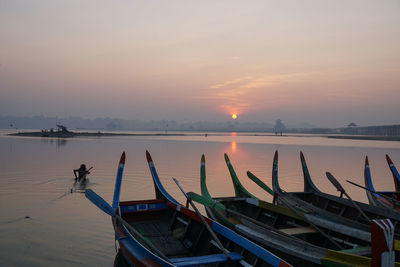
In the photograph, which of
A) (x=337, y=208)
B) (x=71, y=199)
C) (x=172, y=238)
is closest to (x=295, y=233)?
(x=172, y=238)

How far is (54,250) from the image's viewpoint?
852cm

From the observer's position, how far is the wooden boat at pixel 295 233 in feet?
17.8

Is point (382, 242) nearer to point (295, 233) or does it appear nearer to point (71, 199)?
point (295, 233)

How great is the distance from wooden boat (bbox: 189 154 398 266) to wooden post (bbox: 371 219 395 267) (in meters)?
1.41

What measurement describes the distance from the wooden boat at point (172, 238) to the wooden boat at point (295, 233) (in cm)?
80

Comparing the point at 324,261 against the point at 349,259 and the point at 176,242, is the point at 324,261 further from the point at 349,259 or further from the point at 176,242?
the point at 176,242

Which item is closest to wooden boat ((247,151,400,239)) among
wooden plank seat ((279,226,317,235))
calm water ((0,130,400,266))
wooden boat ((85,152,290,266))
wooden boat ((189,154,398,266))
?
wooden boat ((189,154,398,266))

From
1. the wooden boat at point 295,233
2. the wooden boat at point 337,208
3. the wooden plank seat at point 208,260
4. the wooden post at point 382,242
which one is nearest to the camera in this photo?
the wooden post at point 382,242

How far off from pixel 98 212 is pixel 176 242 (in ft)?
17.7

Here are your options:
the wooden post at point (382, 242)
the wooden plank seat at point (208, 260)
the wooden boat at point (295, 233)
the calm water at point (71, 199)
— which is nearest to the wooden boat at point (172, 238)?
the wooden plank seat at point (208, 260)

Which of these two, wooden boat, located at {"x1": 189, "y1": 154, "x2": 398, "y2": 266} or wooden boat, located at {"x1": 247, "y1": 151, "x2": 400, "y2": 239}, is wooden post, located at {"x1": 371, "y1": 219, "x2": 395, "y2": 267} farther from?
wooden boat, located at {"x1": 247, "y1": 151, "x2": 400, "y2": 239}

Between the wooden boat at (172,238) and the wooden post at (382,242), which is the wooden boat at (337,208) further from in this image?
the wooden post at (382,242)

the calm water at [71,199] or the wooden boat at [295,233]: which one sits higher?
the wooden boat at [295,233]

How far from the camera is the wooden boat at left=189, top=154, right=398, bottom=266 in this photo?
542 centimetres
